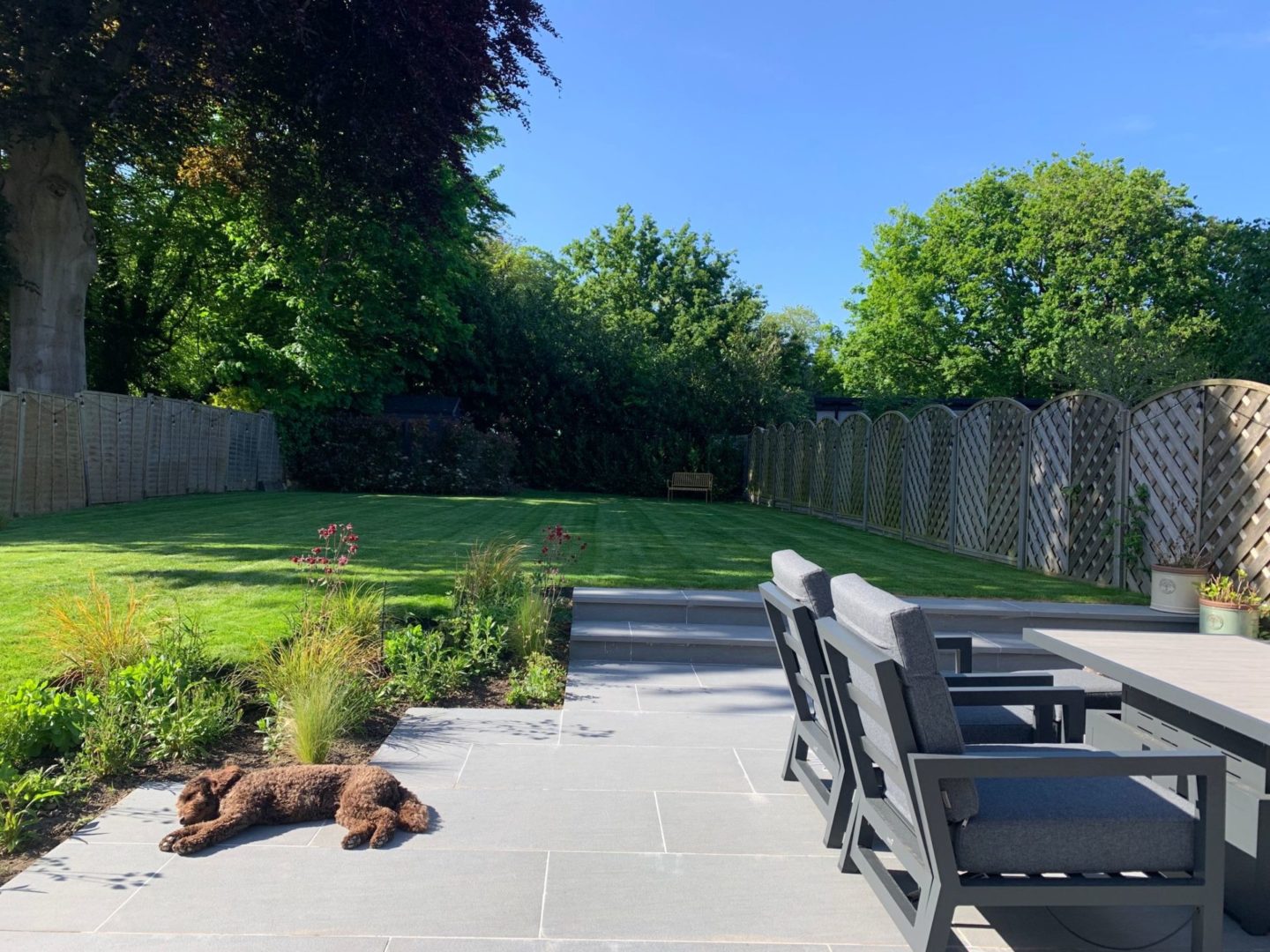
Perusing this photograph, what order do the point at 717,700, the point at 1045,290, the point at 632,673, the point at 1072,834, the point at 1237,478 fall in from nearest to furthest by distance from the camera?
the point at 1072,834
the point at 717,700
the point at 632,673
the point at 1237,478
the point at 1045,290

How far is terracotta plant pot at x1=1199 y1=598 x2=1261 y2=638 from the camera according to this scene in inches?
273

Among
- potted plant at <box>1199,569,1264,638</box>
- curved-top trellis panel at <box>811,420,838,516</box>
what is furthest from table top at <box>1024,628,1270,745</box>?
curved-top trellis panel at <box>811,420,838,516</box>

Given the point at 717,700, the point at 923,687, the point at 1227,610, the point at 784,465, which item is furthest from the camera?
the point at 784,465

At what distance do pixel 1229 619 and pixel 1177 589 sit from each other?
680 millimetres

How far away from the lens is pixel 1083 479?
9930 millimetres

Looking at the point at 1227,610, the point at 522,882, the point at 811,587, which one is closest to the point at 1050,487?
the point at 1227,610

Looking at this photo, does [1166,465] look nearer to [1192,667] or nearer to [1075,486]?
[1075,486]

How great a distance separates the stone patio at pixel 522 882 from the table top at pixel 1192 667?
674 millimetres

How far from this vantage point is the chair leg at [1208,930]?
235cm

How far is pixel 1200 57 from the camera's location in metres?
19.3

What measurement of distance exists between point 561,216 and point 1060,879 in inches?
1733

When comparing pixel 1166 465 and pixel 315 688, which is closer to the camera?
pixel 315 688

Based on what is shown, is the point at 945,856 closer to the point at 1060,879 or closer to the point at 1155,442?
the point at 1060,879

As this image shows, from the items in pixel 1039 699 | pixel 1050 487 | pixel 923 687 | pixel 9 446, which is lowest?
pixel 1039 699
